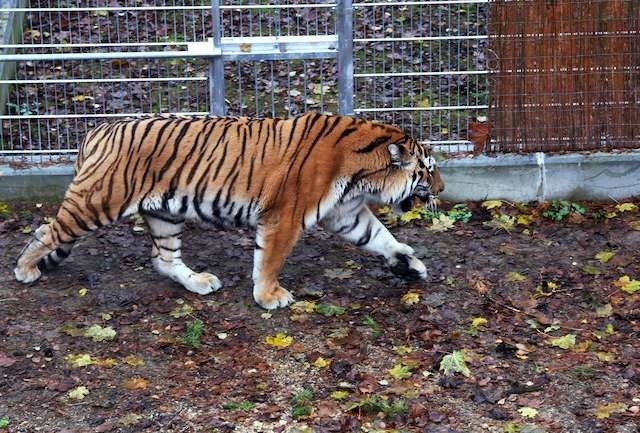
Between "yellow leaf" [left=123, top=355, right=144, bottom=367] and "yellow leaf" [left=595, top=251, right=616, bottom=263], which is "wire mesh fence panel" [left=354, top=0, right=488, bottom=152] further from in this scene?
"yellow leaf" [left=123, top=355, right=144, bottom=367]

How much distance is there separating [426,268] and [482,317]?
0.79 m

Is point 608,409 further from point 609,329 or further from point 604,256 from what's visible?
point 604,256

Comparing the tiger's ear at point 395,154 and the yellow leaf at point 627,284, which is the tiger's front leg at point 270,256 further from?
the yellow leaf at point 627,284

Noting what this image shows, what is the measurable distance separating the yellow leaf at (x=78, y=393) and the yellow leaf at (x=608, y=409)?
2.56 metres

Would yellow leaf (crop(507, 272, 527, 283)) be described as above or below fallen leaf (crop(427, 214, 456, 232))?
below

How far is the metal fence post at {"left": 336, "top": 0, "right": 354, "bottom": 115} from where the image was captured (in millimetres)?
7818

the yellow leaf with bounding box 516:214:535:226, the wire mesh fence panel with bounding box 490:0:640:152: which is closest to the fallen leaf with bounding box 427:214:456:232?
the yellow leaf with bounding box 516:214:535:226

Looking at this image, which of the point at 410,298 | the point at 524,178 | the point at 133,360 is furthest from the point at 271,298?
the point at 524,178

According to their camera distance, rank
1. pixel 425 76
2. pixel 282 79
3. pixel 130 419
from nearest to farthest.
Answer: pixel 130 419 < pixel 425 76 < pixel 282 79

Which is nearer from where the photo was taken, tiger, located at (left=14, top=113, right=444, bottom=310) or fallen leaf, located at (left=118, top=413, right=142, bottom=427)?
fallen leaf, located at (left=118, top=413, right=142, bottom=427)

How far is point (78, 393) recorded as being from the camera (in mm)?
5641

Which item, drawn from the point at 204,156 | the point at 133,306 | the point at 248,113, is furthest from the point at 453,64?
the point at 133,306

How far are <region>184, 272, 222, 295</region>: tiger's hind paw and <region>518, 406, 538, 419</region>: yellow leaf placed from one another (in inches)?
89.3

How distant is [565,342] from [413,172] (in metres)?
1.46
